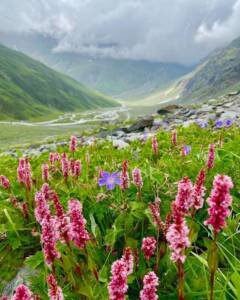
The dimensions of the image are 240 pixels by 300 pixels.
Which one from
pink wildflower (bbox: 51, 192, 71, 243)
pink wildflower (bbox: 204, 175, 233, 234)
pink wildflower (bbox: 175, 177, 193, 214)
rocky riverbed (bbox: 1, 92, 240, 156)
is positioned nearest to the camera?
pink wildflower (bbox: 204, 175, 233, 234)

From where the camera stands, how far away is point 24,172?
560 centimetres

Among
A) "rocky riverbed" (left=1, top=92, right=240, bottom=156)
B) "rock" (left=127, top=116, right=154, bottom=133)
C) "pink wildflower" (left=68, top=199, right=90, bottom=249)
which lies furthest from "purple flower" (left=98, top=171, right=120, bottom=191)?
"rock" (left=127, top=116, right=154, bottom=133)

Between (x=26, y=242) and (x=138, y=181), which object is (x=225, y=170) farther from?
(x=26, y=242)

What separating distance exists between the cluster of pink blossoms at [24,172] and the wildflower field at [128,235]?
0.05 feet

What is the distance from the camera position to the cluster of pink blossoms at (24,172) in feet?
17.9

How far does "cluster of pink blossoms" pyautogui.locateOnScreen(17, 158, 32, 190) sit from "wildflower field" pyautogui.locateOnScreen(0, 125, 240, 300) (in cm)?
1

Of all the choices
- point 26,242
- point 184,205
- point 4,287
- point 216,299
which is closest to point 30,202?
point 26,242

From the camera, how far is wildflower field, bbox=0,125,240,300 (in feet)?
7.48

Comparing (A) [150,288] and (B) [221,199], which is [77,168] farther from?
(B) [221,199]

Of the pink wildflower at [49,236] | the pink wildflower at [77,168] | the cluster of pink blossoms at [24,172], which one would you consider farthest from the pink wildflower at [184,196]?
the cluster of pink blossoms at [24,172]

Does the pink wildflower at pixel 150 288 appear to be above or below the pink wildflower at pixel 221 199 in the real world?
below

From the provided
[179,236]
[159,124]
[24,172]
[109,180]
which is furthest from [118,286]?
[159,124]

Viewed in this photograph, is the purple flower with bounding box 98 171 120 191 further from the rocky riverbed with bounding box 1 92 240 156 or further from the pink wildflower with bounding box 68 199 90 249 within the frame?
the rocky riverbed with bounding box 1 92 240 156

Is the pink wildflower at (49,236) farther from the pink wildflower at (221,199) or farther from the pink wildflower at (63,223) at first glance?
the pink wildflower at (221,199)
